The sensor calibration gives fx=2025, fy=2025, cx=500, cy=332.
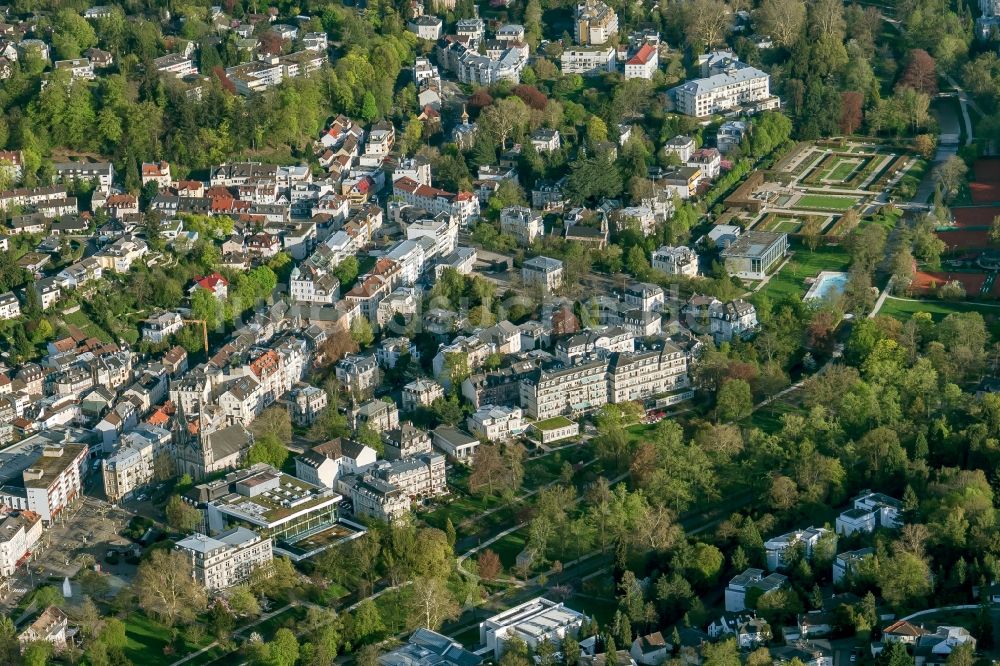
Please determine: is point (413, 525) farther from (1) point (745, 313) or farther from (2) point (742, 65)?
(2) point (742, 65)

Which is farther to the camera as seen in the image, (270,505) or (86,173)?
(86,173)

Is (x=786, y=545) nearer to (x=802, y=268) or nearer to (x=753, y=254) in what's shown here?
(x=753, y=254)

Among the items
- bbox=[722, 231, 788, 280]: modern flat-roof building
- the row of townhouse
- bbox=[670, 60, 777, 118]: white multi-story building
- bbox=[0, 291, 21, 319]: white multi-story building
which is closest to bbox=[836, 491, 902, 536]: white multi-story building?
the row of townhouse

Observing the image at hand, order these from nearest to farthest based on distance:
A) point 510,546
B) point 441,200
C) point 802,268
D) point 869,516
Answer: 1. point 869,516
2. point 510,546
3. point 802,268
4. point 441,200

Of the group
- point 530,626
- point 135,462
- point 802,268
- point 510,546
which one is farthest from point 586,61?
point 530,626

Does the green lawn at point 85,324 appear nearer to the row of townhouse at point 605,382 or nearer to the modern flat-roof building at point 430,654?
the row of townhouse at point 605,382
